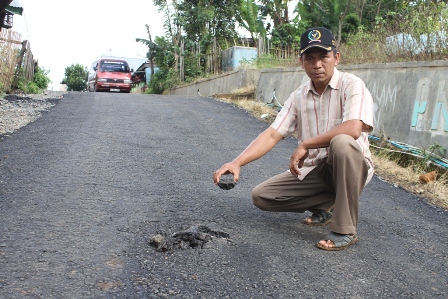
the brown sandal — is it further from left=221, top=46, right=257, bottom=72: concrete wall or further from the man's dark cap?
left=221, top=46, right=257, bottom=72: concrete wall

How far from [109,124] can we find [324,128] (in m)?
6.13

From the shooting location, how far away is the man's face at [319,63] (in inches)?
152

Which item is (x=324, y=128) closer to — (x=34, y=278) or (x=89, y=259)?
(x=89, y=259)

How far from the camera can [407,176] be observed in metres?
6.95

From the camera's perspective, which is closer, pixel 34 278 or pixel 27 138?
pixel 34 278

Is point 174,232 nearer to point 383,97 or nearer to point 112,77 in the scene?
point 383,97

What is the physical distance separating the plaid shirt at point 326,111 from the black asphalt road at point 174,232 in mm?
746

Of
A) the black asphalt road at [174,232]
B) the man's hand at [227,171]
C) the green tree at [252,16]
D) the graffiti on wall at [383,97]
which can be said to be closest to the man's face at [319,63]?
the man's hand at [227,171]

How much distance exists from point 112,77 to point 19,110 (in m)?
16.2

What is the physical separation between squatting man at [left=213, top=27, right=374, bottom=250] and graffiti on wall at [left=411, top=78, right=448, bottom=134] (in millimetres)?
3728

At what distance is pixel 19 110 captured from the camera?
35.6 ft

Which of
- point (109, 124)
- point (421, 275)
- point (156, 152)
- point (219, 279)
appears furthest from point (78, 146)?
point (421, 275)

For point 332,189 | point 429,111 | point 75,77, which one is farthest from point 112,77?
point 75,77

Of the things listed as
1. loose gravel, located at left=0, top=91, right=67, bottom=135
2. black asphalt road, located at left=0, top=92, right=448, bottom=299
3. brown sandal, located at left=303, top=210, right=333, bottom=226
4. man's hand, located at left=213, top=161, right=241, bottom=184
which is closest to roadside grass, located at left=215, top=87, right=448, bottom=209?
black asphalt road, located at left=0, top=92, right=448, bottom=299
